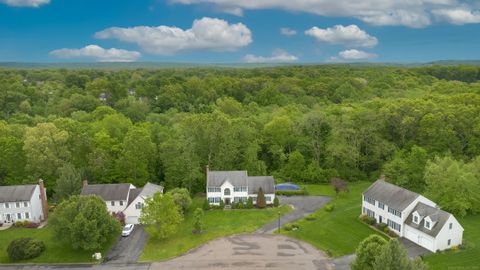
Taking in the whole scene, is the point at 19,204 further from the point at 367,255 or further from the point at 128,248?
the point at 367,255

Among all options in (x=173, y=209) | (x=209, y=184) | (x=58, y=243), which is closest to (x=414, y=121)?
(x=209, y=184)

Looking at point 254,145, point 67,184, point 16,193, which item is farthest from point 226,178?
point 16,193

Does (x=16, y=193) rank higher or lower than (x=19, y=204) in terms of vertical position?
higher

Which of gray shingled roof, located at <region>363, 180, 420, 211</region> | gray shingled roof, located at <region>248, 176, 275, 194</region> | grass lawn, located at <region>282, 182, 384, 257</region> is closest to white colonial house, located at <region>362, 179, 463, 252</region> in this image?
gray shingled roof, located at <region>363, 180, 420, 211</region>

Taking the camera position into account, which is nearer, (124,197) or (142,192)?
(142,192)

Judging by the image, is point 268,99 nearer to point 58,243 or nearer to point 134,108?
point 134,108
